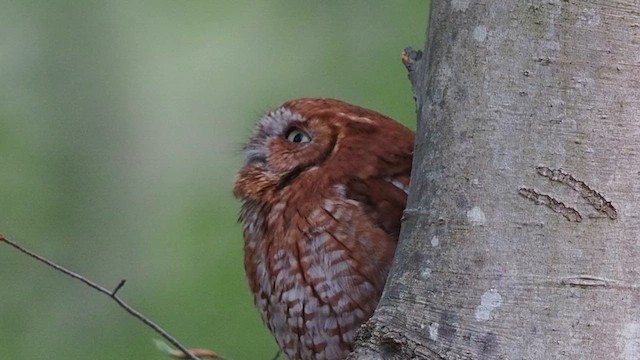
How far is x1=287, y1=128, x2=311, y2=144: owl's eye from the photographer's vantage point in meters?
3.02

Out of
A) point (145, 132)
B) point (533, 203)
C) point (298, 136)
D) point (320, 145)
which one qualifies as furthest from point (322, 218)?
point (145, 132)

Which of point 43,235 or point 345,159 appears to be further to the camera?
point 43,235

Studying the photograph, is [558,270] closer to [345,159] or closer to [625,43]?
[625,43]

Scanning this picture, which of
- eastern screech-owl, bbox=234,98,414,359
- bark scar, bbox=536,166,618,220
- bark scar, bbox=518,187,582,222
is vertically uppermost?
bark scar, bbox=536,166,618,220

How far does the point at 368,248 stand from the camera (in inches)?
104

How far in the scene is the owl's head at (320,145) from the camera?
9.32ft

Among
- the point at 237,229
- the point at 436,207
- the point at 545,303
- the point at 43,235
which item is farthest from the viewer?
the point at 43,235

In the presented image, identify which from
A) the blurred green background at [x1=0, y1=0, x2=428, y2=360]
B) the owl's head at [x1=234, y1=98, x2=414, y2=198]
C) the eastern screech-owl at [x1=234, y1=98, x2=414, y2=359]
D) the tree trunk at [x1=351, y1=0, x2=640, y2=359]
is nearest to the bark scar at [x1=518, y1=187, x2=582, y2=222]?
the tree trunk at [x1=351, y1=0, x2=640, y2=359]

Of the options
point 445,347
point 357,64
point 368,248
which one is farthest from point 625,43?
point 357,64

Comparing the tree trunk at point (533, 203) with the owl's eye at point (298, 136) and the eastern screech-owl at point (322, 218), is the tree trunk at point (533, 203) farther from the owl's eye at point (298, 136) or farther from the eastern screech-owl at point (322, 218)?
the owl's eye at point (298, 136)

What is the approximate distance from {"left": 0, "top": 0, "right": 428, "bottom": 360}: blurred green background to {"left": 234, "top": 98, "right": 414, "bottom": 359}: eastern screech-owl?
2.54 meters

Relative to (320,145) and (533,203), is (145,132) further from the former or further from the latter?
(533,203)

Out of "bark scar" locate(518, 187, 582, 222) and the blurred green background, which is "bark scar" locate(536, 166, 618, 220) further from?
the blurred green background

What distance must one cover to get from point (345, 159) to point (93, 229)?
14.1 feet
